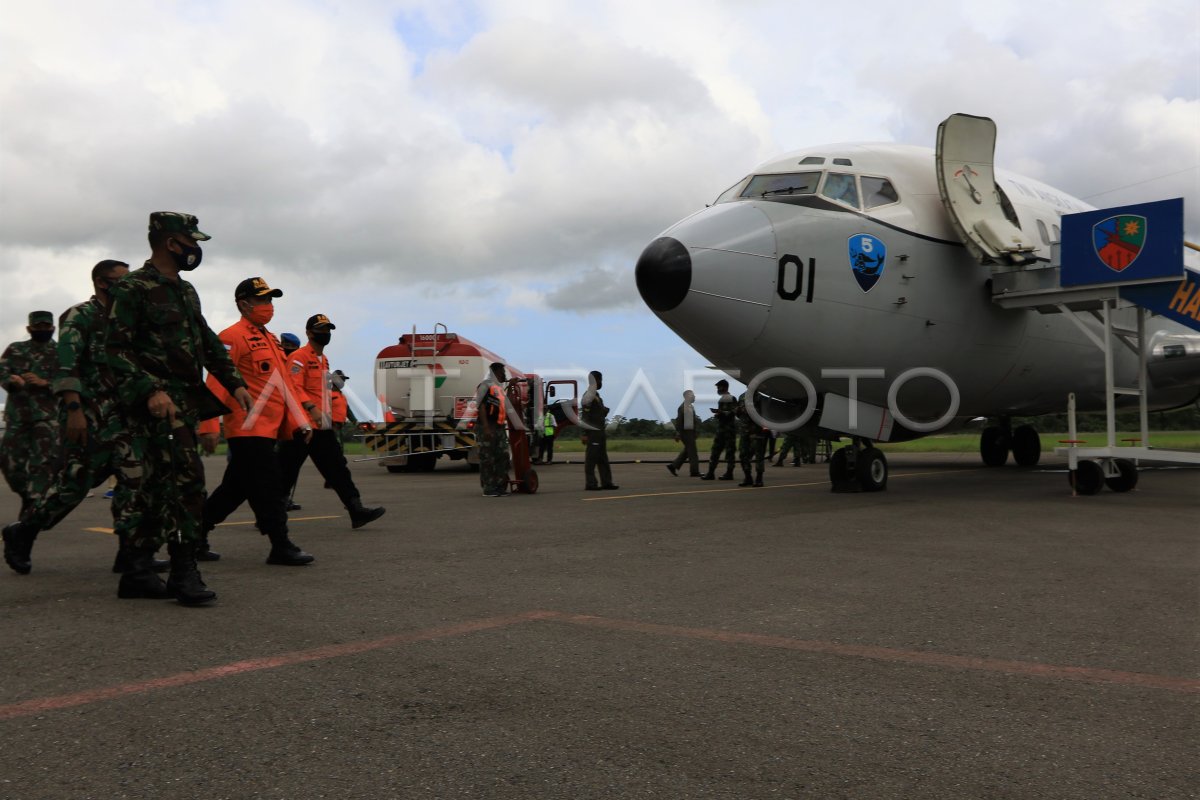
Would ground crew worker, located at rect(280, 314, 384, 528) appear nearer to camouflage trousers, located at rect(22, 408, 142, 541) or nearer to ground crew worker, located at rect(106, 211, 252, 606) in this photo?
camouflage trousers, located at rect(22, 408, 142, 541)

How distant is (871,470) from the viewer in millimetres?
11047

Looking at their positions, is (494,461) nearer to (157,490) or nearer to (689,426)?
(689,426)

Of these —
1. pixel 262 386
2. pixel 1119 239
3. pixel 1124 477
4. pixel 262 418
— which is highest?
pixel 1119 239

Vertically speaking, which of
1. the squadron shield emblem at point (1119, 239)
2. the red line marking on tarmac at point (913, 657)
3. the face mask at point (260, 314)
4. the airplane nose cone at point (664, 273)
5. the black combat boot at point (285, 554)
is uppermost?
the squadron shield emblem at point (1119, 239)

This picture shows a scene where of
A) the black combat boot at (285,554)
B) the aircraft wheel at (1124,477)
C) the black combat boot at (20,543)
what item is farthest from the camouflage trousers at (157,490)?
the aircraft wheel at (1124,477)

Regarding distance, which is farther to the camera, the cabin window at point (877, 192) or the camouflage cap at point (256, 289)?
the cabin window at point (877, 192)

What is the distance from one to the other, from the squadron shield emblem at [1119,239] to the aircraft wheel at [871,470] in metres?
3.29

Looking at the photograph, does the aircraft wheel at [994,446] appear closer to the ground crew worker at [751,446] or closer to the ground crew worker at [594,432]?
the ground crew worker at [751,446]

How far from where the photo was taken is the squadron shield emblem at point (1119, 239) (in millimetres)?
10219

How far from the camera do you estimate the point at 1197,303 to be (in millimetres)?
10172

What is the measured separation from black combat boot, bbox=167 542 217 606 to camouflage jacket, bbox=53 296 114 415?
128 cm

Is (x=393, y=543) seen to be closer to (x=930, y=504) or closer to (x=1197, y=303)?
(x=930, y=504)

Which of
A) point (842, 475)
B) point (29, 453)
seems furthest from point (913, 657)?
point (842, 475)

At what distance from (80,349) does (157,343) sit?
129 centimetres
